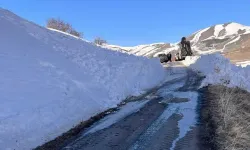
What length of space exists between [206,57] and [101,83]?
17.2 metres

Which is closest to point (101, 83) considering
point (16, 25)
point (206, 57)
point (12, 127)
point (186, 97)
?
point (186, 97)

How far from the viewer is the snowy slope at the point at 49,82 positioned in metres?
11.1

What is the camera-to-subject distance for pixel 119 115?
46.2 feet

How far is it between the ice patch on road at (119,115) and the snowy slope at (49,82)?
76 centimetres

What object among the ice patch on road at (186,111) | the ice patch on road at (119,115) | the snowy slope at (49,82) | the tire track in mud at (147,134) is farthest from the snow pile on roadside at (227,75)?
the tire track in mud at (147,134)

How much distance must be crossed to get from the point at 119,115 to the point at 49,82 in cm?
293

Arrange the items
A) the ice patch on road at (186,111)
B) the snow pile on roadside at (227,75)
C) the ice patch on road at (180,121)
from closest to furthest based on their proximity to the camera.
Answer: the ice patch on road at (180,121) → the ice patch on road at (186,111) → the snow pile on roadside at (227,75)

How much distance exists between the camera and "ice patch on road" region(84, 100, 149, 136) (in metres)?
12.4

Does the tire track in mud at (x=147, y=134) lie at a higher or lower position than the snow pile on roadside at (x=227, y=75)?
lower

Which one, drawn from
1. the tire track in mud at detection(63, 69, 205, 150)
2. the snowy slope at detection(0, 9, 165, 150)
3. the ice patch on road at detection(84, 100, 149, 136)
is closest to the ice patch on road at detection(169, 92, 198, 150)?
the tire track in mud at detection(63, 69, 205, 150)

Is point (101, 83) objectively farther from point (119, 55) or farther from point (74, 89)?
point (119, 55)

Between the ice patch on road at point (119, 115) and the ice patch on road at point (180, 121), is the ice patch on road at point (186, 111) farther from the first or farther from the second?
the ice patch on road at point (119, 115)

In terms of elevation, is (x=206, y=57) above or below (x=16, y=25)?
below

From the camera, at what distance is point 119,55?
26.6m
